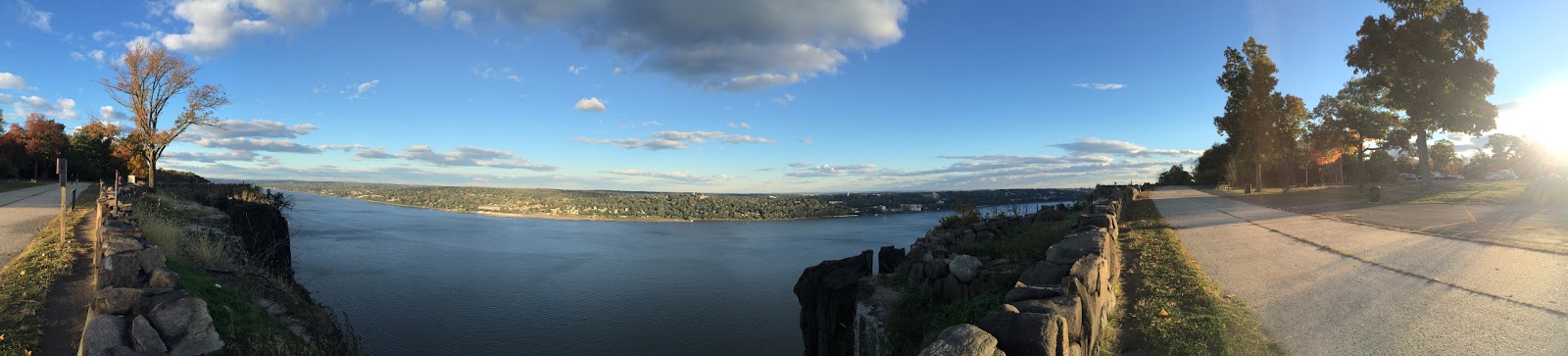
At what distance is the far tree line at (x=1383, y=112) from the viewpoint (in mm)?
18500

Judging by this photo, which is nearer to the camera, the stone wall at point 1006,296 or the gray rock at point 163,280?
the stone wall at point 1006,296

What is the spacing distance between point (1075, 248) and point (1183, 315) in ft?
3.40

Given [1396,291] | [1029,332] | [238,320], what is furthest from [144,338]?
[1396,291]

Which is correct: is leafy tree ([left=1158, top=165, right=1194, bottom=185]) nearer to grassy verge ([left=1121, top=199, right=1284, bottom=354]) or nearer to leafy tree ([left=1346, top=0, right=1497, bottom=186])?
leafy tree ([left=1346, top=0, right=1497, bottom=186])

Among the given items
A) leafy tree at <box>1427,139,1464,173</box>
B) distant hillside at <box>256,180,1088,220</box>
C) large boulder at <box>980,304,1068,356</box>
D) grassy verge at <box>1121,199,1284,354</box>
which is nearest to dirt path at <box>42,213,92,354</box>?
large boulder at <box>980,304,1068,356</box>

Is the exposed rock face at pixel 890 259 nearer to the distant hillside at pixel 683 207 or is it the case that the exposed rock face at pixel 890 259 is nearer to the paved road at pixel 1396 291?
the paved road at pixel 1396 291

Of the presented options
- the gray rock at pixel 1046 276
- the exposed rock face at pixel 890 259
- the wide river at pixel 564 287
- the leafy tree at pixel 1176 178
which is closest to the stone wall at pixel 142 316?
the gray rock at pixel 1046 276

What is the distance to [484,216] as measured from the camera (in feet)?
184

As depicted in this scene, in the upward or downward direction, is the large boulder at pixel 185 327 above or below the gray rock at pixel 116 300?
below

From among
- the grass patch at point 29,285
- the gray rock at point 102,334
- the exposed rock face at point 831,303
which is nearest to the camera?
the gray rock at point 102,334

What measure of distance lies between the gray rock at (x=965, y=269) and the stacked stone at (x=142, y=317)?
661 centimetres

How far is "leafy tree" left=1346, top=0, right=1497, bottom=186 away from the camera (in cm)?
1827

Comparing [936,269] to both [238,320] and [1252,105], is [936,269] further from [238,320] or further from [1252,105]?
[1252,105]

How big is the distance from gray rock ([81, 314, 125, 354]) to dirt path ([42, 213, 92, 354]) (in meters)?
1.05
